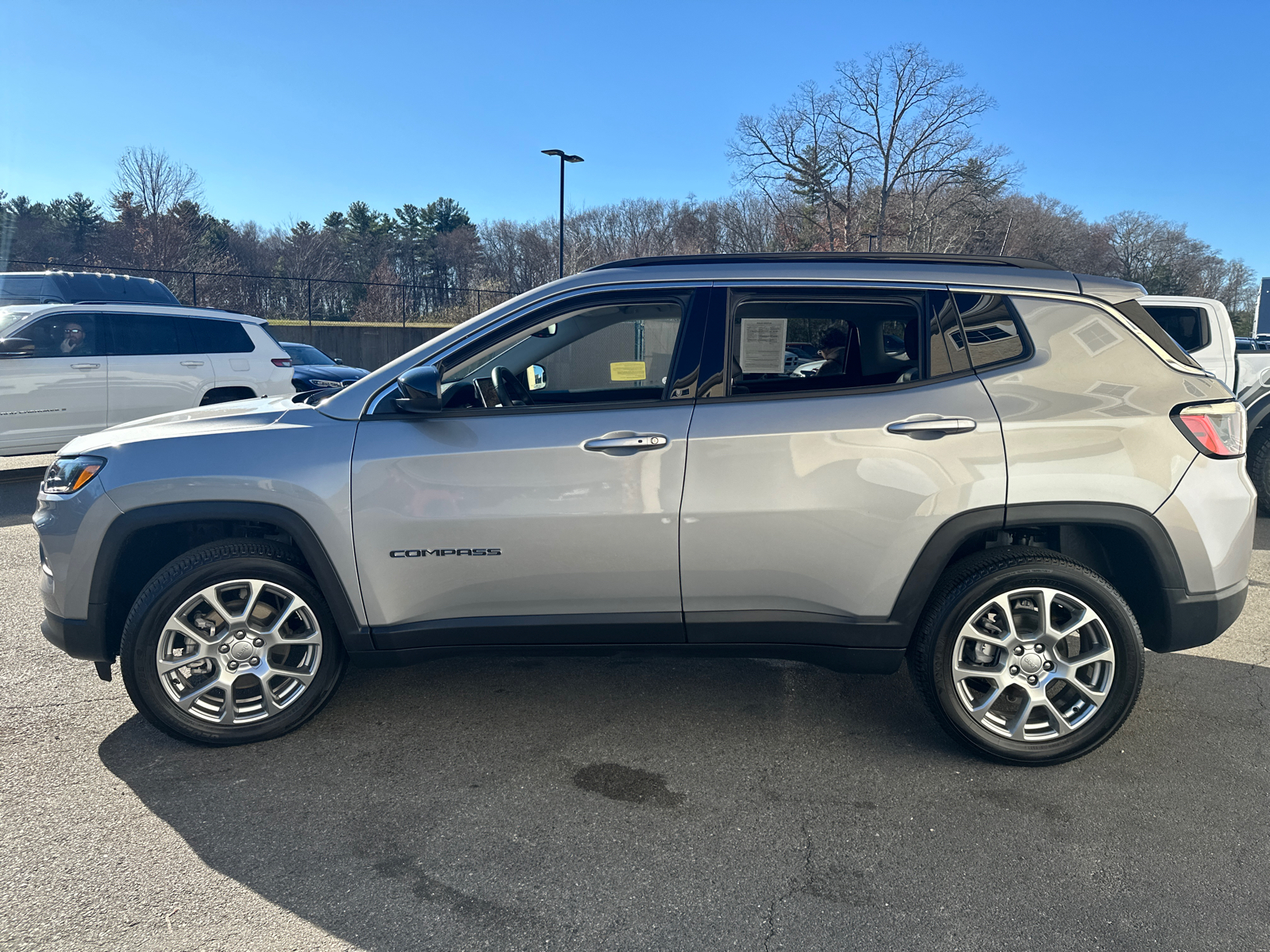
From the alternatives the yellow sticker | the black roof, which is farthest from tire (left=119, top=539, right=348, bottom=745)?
the black roof

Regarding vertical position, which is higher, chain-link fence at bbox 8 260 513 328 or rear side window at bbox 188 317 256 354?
chain-link fence at bbox 8 260 513 328

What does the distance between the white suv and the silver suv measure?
698 centimetres

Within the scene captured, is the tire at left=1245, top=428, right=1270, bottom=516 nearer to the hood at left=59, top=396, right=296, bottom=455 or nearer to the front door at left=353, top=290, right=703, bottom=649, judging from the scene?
the front door at left=353, top=290, right=703, bottom=649

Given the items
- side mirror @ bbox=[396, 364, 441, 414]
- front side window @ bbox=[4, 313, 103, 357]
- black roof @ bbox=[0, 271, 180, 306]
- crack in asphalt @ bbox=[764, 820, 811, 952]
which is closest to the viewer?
crack in asphalt @ bbox=[764, 820, 811, 952]

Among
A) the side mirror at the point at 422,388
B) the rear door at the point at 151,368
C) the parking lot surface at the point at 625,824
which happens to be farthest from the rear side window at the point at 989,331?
the rear door at the point at 151,368

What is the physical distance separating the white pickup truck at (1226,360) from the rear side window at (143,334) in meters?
10.1

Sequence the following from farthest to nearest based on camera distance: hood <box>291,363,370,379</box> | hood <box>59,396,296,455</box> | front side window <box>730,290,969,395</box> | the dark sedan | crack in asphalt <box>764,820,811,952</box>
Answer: hood <box>291,363,370,379</box> < the dark sedan < hood <box>59,396,296,455</box> < front side window <box>730,290,969,395</box> < crack in asphalt <box>764,820,811,952</box>

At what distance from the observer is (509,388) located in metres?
3.51

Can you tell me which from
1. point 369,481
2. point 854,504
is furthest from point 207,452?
point 854,504

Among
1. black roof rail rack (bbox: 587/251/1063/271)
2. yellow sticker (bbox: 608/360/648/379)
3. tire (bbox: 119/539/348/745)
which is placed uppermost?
black roof rail rack (bbox: 587/251/1063/271)

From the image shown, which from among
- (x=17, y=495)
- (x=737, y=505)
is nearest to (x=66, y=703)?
(x=737, y=505)

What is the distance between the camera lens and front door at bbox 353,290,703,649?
3.21m

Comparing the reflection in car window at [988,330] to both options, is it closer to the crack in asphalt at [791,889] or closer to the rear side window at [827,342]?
the rear side window at [827,342]

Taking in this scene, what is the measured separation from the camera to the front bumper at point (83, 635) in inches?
133
